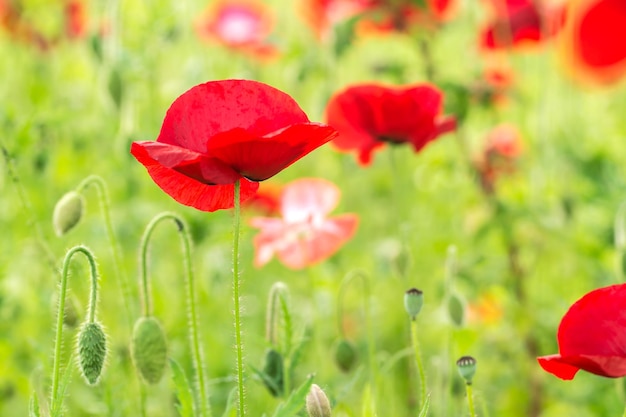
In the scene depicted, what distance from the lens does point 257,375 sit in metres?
1.40

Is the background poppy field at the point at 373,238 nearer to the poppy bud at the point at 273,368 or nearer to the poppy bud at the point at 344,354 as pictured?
the poppy bud at the point at 344,354

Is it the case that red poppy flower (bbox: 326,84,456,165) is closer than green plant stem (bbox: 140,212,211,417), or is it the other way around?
green plant stem (bbox: 140,212,211,417)

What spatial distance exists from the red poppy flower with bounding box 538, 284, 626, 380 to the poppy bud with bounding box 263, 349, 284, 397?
492mm

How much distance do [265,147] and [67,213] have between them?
→ 21.4 inches

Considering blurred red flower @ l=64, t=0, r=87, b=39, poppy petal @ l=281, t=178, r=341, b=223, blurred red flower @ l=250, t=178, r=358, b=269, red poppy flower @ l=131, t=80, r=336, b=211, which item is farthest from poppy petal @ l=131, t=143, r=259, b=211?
blurred red flower @ l=64, t=0, r=87, b=39

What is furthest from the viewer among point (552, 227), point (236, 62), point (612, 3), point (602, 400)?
point (236, 62)

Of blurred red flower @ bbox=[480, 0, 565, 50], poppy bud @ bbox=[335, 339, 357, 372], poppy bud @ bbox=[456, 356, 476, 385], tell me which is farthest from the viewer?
blurred red flower @ bbox=[480, 0, 565, 50]

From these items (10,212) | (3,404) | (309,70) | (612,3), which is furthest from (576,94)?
(3,404)

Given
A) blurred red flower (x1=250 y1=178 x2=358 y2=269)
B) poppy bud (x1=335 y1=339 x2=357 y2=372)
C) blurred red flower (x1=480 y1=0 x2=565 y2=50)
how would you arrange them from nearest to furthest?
poppy bud (x1=335 y1=339 x2=357 y2=372) < blurred red flower (x1=250 y1=178 x2=358 y2=269) < blurred red flower (x1=480 y1=0 x2=565 y2=50)

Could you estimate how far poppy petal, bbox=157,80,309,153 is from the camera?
1.13m

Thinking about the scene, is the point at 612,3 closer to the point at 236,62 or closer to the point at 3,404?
the point at 236,62

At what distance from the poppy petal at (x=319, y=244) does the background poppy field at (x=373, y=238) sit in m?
0.11

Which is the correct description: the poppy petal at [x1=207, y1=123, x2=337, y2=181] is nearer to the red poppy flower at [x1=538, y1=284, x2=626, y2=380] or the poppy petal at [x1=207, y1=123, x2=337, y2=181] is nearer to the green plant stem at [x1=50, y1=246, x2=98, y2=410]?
the green plant stem at [x1=50, y1=246, x2=98, y2=410]

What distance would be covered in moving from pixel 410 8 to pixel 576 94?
66.4 inches
